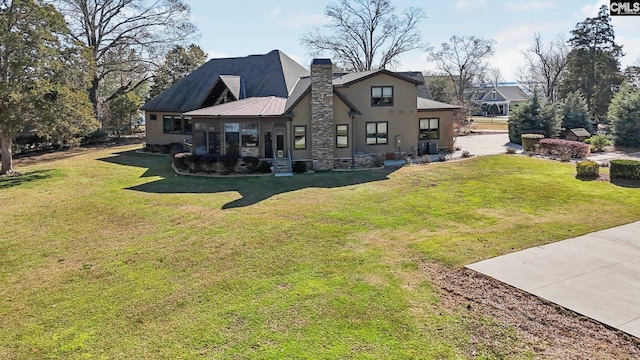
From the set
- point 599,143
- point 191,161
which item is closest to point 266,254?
point 191,161

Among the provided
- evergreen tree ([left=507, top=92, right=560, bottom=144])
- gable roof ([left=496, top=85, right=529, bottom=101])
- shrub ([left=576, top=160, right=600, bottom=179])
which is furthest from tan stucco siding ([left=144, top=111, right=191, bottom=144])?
gable roof ([left=496, top=85, right=529, bottom=101])

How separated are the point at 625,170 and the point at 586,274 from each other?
12526 mm

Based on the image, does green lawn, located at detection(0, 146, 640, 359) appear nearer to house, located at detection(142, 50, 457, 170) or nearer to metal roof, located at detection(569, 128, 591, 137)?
house, located at detection(142, 50, 457, 170)

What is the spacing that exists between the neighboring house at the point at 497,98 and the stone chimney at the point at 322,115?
2505 inches

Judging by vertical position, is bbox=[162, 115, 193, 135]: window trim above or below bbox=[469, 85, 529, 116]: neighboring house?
below

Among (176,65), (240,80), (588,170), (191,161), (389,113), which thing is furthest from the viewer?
(176,65)

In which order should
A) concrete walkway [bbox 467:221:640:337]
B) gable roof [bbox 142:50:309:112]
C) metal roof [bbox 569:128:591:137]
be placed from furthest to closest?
1. metal roof [bbox 569:128:591:137]
2. gable roof [bbox 142:50:309:112]
3. concrete walkway [bbox 467:221:640:337]

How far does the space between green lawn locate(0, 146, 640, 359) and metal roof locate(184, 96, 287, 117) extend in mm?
4141

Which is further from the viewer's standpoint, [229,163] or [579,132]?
[579,132]

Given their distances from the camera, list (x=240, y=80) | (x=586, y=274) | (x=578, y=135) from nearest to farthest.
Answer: (x=586, y=274)
(x=240, y=80)
(x=578, y=135)

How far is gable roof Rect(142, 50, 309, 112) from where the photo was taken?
100 feet

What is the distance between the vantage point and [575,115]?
1476 inches

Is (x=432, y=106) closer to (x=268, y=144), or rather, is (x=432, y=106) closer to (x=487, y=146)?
(x=487, y=146)

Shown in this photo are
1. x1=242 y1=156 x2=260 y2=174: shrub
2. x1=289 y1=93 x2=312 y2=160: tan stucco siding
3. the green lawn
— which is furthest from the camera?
x1=289 y1=93 x2=312 y2=160: tan stucco siding
